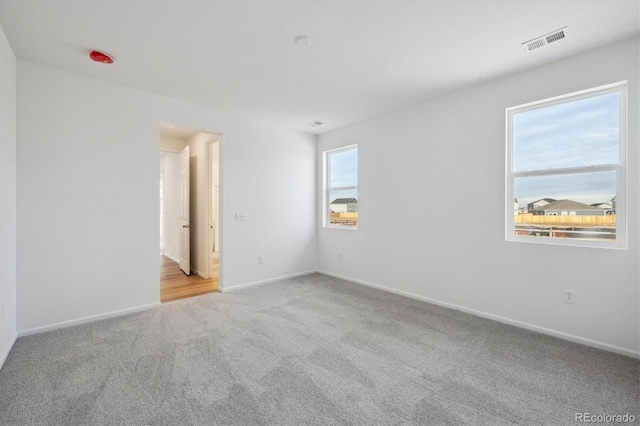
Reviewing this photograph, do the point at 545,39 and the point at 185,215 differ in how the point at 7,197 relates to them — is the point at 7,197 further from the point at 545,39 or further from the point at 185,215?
the point at 545,39

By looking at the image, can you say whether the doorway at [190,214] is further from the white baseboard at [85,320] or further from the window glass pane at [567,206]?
the window glass pane at [567,206]

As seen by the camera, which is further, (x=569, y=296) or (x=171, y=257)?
(x=171, y=257)

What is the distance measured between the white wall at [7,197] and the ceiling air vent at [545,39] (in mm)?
4333

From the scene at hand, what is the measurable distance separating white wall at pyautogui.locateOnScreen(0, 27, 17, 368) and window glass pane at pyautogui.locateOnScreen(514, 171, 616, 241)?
4775 mm

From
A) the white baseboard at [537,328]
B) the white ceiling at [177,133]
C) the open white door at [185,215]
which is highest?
the white ceiling at [177,133]

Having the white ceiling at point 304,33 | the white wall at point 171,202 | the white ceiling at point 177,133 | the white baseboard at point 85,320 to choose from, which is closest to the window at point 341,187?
the white ceiling at point 304,33

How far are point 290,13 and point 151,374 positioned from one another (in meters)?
2.87

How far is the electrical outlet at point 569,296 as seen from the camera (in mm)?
2607

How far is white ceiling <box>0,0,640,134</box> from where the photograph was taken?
6.54 feet

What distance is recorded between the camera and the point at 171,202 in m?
6.43

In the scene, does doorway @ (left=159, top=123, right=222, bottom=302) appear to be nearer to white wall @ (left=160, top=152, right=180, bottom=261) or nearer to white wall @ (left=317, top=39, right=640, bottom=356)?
white wall @ (left=160, top=152, right=180, bottom=261)

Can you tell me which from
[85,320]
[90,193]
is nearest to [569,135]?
[90,193]

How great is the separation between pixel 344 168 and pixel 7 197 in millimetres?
4170

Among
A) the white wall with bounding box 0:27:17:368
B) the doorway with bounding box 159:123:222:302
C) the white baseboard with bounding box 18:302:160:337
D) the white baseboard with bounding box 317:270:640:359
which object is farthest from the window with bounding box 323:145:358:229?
the white wall with bounding box 0:27:17:368
